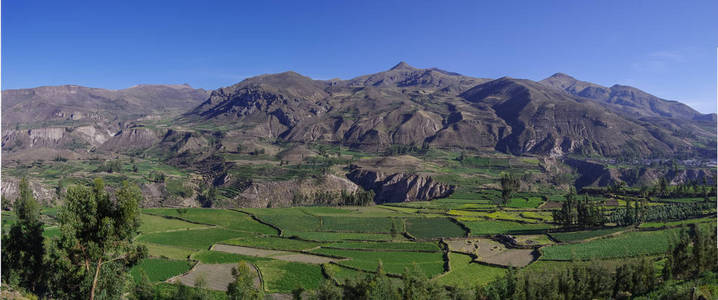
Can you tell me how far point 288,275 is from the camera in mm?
68938

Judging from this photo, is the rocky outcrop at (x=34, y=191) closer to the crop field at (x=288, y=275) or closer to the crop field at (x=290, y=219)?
the crop field at (x=290, y=219)

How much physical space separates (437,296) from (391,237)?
50391 mm

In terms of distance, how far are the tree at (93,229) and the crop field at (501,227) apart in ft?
266

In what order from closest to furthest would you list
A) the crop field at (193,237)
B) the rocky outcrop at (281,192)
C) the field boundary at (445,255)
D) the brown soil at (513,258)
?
the field boundary at (445,255) → the brown soil at (513,258) → the crop field at (193,237) → the rocky outcrop at (281,192)

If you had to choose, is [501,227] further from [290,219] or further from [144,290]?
[144,290]

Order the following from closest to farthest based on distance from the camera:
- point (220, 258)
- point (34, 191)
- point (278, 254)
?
1. point (220, 258)
2. point (278, 254)
3. point (34, 191)

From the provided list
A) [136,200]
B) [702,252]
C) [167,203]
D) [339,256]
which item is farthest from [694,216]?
[167,203]

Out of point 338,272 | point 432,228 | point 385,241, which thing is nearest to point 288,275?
point 338,272

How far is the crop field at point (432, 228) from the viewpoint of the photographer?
9750 centimetres

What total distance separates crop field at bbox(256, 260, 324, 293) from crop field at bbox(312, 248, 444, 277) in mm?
7259

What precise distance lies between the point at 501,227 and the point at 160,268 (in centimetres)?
8031

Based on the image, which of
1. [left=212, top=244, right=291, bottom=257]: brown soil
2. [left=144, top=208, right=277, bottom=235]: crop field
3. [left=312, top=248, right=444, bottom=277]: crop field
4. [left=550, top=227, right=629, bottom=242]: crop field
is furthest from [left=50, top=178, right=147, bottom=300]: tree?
[left=550, top=227, right=629, bottom=242]: crop field

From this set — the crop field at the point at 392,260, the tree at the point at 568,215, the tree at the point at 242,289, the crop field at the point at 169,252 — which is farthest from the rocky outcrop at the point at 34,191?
the tree at the point at 568,215

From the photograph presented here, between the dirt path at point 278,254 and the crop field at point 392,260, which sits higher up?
the crop field at point 392,260
